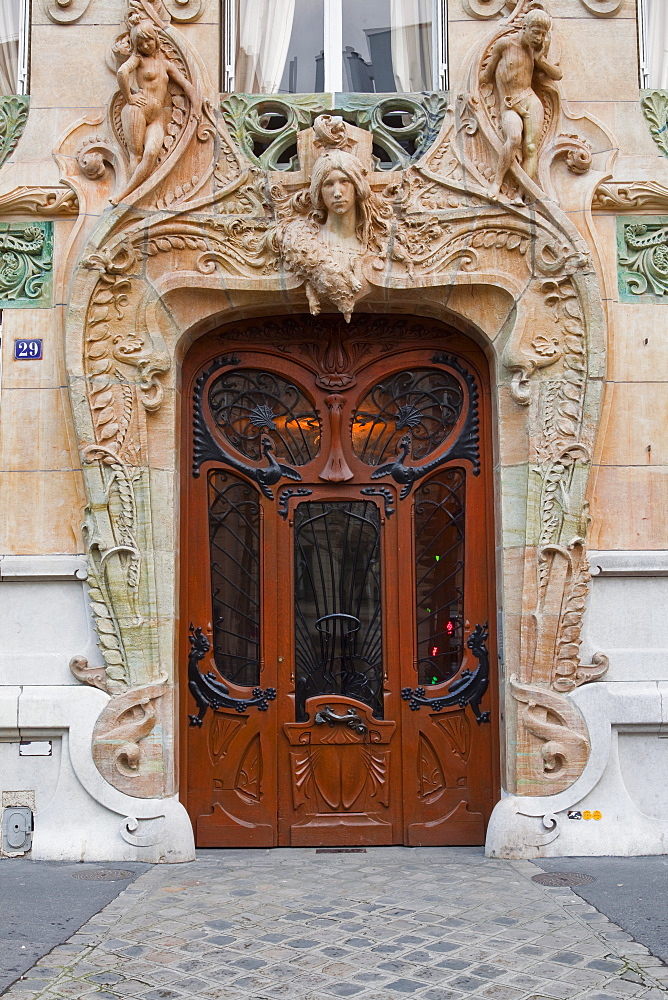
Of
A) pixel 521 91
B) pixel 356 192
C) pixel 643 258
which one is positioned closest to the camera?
pixel 356 192

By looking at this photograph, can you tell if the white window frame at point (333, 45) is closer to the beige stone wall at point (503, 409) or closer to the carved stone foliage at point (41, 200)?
the beige stone wall at point (503, 409)

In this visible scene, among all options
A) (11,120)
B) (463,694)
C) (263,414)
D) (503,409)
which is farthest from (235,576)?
(11,120)

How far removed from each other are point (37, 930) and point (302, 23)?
20.5 feet

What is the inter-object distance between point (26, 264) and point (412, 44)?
10.4 feet

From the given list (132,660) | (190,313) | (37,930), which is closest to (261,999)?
(37,930)

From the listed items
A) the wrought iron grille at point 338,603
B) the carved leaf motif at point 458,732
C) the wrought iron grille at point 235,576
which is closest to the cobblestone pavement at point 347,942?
the carved leaf motif at point 458,732

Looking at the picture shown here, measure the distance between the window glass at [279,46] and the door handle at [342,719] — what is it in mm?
4395

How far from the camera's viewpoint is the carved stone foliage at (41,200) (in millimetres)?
6938

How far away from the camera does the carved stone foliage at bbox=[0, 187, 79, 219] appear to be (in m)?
6.94

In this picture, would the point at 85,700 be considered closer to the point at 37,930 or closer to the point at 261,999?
the point at 37,930

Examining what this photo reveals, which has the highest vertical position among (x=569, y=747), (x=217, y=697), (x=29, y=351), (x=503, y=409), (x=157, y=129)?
(x=157, y=129)

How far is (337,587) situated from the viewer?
7.20 metres

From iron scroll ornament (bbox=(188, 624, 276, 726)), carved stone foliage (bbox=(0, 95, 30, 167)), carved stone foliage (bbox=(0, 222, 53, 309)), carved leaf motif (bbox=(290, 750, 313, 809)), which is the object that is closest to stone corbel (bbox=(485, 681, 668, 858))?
carved leaf motif (bbox=(290, 750, 313, 809))

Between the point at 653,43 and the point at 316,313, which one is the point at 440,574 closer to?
the point at 316,313
